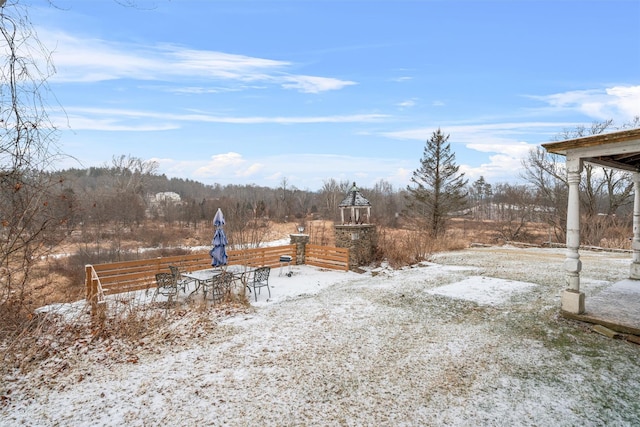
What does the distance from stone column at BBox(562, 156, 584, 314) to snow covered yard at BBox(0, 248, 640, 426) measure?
1.19ft

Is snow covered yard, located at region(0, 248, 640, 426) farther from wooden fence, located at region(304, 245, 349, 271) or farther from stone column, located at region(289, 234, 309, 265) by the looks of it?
stone column, located at region(289, 234, 309, 265)

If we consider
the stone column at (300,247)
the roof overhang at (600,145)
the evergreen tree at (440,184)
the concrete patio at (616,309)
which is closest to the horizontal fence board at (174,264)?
the stone column at (300,247)

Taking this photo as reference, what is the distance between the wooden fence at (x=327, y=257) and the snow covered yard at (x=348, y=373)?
5072 millimetres

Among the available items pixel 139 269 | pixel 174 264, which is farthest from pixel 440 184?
pixel 139 269

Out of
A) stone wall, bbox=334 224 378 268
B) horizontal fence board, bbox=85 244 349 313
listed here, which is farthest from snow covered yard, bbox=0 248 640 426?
stone wall, bbox=334 224 378 268

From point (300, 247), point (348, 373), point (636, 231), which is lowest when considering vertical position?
point (348, 373)

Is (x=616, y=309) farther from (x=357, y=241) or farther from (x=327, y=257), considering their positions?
(x=327, y=257)

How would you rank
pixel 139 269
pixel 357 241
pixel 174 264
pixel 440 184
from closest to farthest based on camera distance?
pixel 139 269 < pixel 174 264 < pixel 357 241 < pixel 440 184

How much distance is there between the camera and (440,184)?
21312mm

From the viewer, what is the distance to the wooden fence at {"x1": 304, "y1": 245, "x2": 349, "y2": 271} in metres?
12.0

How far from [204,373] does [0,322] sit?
10.7 ft

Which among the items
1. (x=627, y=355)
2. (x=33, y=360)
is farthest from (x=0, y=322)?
(x=627, y=355)

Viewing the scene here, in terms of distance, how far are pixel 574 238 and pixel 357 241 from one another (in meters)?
7.43

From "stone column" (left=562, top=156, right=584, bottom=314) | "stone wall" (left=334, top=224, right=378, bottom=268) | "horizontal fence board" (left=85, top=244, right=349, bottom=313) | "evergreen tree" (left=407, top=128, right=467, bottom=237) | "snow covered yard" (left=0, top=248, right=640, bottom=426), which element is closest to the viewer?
"snow covered yard" (left=0, top=248, right=640, bottom=426)
